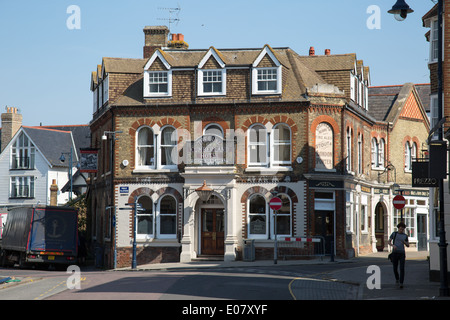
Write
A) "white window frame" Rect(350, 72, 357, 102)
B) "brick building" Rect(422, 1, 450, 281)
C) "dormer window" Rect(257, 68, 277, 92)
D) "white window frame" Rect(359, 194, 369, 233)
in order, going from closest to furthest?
"brick building" Rect(422, 1, 450, 281) < "dormer window" Rect(257, 68, 277, 92) < "white window frame" Rect(350, 72, 357, 102) < "white window frame" Rect(359, 194, 369, 233)

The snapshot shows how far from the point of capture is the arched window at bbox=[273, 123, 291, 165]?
3484cm

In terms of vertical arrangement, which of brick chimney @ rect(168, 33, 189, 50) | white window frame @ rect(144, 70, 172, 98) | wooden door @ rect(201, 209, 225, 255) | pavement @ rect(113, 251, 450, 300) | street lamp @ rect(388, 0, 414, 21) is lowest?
pavement @ rect(113, 251, 450, 300)

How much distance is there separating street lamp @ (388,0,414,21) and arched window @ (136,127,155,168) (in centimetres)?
1951

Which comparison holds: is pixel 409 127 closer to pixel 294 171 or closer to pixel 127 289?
pixel 294 171

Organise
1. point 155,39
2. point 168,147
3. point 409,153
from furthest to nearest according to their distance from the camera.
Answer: point 409,153 < point 155,39 < point 168,147

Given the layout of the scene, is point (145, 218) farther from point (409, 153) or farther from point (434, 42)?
point (409, 153)

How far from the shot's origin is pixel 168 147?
117 ft

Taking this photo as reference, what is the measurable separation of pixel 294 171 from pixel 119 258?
9.93 m

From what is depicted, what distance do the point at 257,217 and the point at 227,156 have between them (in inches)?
134

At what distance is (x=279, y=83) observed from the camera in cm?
3494

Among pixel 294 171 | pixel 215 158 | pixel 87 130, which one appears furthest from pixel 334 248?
pixel 87 130

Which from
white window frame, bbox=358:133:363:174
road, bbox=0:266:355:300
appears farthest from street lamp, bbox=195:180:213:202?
road, bbox=0:266:355:300

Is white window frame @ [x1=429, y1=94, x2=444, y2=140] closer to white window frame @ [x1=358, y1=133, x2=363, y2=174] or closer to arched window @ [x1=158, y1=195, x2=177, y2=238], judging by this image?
white window frame @ [x1=358, y1=133, x2=363, y2=174]

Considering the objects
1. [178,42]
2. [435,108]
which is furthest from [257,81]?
[435,108]
